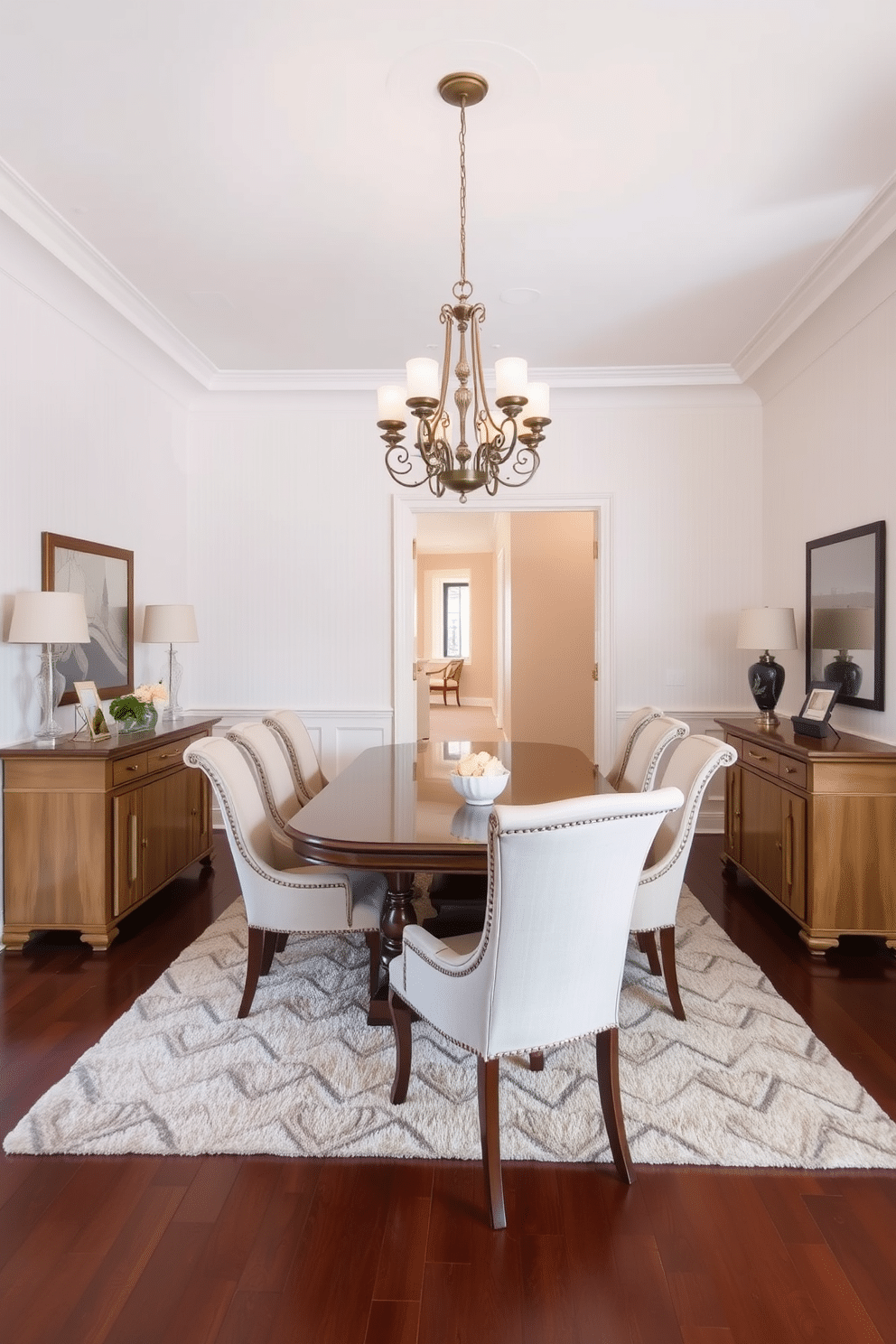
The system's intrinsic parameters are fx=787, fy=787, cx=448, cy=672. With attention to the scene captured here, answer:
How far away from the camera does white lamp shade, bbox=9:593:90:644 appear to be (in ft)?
10.6

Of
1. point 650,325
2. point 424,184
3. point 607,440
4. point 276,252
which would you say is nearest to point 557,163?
point 424,184

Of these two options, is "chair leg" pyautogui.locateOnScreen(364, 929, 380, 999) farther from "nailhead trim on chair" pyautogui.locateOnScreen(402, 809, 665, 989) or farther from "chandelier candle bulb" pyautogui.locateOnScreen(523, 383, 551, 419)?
"chandelier candle bulb" pyautogui.locateOnScreen(523, 383, 551, 419)

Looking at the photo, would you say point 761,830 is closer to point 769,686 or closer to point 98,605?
point 769,686

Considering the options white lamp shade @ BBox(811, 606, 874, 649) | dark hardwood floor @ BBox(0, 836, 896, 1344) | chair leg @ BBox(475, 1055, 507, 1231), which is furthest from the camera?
white lamp shade @ BBox(811, 606, 874, 649)

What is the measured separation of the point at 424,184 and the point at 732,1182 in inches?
132

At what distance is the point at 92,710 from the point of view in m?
3.62

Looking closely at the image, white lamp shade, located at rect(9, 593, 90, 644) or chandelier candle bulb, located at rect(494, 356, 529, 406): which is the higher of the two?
chandelier candle bulb, located at rect(494, 356, 529, 406)

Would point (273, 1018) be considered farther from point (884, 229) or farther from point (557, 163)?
point (884, 229)

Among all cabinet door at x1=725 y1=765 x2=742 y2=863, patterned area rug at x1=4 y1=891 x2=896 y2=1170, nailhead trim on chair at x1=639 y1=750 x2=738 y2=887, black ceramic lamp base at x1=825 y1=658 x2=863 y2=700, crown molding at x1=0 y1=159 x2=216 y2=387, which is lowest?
patterned area rug at x1=4 y1=891 x2=896 y2=1170

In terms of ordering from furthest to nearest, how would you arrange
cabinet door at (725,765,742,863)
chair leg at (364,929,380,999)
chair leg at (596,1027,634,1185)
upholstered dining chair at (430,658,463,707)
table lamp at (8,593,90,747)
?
1. upholstered dining chair at (430,658,463,707)
2. cabinet door at (725,765,742,863)
3. table lamp at (8,593,90,747)
4. chair leg at (364,929,380,999)
5. chair leg at (596,1027,634,1185)

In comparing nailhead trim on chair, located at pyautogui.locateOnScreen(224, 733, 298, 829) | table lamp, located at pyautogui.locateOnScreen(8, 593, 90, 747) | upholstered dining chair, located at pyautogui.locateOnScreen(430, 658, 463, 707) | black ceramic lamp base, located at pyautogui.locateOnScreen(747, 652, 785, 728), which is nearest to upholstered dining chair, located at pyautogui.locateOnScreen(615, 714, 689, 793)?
black ceramic lamp base, located at pyautogui.locateOnScreen(747, 652, 785, 728)

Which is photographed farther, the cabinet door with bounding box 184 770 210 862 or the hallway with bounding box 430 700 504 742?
the hallway with bounding box 430 700 504 742

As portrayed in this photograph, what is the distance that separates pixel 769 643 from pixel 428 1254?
3.57 meters

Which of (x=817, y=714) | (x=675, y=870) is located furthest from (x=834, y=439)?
(x=675, y=870)
